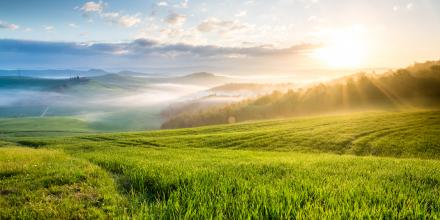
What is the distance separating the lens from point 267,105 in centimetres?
17662

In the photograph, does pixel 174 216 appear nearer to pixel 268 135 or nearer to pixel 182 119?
pixel 268 135

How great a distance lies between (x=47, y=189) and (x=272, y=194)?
6.89m

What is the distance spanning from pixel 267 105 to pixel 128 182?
167 meters

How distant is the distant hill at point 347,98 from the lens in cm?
12550

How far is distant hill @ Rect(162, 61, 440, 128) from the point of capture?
125500 millimetres

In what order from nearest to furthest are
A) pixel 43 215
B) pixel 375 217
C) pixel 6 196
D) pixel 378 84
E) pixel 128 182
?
pixel 375 217 < pixel 43 215 < pixel 6 196 < pixel 128 182 < pixel 378 84

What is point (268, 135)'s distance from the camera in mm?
48344

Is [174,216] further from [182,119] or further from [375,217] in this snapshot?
[182,119]

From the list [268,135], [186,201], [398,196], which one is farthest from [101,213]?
[268,135]

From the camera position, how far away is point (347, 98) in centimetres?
14450

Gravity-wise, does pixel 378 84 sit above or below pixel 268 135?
above

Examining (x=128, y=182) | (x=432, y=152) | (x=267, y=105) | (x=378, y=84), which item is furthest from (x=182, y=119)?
(x=128, y=182)

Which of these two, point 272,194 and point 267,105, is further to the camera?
point 267,105

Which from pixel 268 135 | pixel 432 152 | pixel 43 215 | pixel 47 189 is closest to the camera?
pixel 43 215
